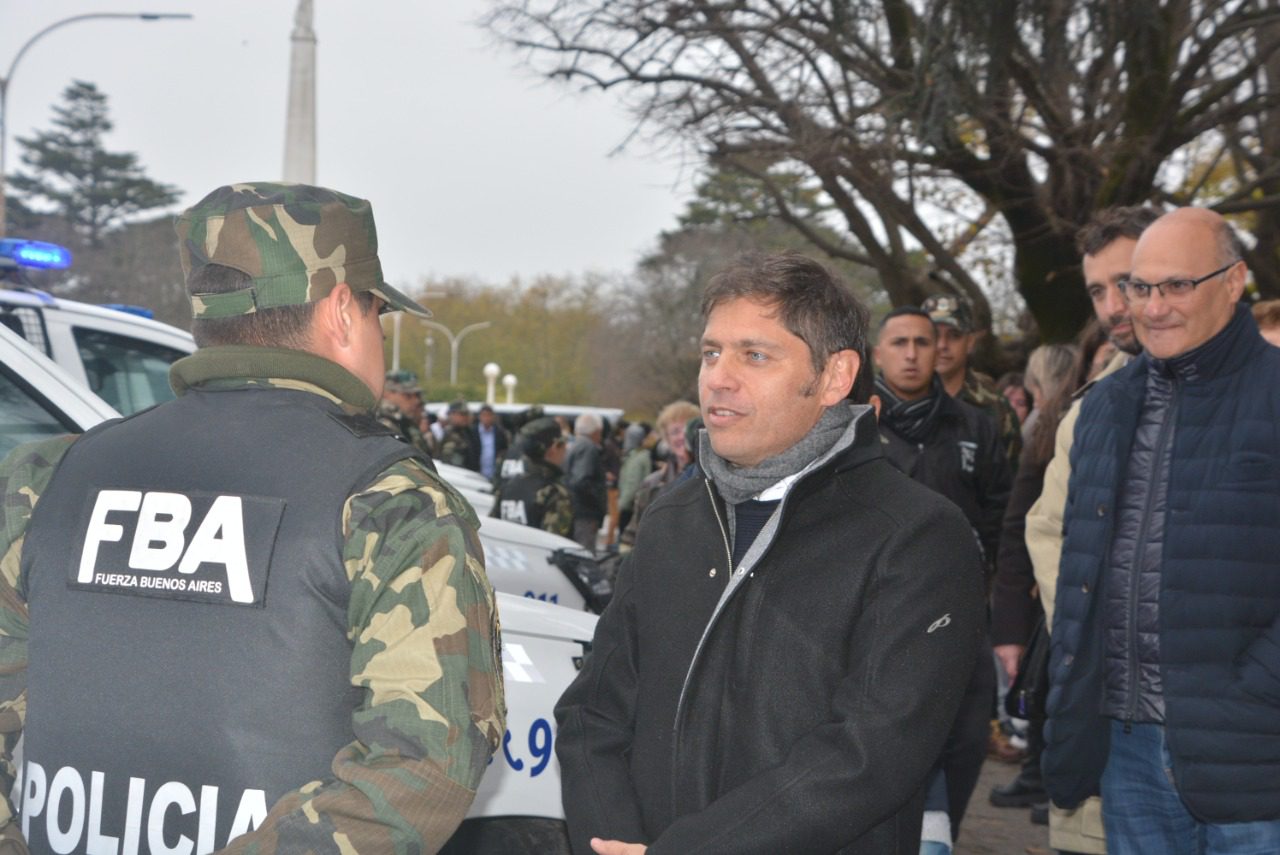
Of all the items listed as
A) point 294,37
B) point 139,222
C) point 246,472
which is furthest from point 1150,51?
point 139,222

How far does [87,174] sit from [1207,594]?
63.7 metres

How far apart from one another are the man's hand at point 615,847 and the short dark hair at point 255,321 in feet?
3.21

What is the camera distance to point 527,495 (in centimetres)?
957

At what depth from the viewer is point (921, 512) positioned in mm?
2299

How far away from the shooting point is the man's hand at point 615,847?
88.4 inches

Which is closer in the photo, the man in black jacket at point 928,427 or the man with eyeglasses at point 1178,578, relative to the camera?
the man with eyeglasses at point 1178,578

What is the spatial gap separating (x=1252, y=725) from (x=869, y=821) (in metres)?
1.11

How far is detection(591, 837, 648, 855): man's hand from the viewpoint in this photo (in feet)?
7.37

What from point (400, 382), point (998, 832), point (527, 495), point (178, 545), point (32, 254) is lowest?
point (998, 832)

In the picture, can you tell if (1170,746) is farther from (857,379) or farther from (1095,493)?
(857,379)

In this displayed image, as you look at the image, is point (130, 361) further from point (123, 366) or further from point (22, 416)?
point (22, 416)

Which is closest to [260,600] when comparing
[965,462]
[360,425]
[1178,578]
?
[360,425]

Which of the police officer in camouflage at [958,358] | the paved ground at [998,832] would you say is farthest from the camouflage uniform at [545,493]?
the police officer in camouflage at [958,358]

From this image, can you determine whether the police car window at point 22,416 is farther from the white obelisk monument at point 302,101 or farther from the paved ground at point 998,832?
the white obelisk monument at point 302,101
